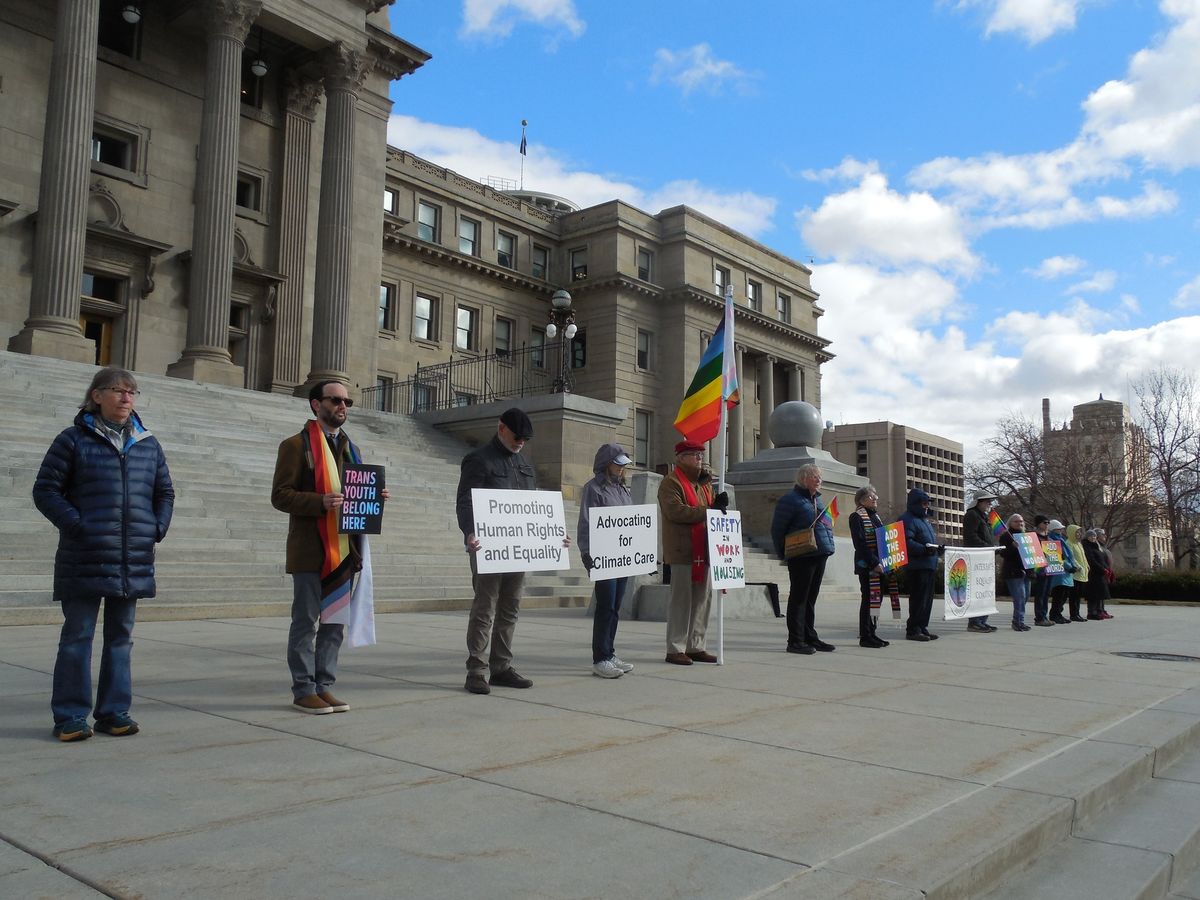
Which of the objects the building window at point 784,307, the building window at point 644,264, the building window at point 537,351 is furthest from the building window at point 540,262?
the building window at point 784,307

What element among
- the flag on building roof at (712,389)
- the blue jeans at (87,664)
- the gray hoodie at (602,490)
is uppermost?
the flag on building roof at (712,389)

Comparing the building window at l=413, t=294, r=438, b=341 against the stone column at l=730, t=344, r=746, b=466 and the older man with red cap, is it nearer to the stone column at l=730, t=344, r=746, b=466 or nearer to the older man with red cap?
the stone column at l=730, t=344, r=746, b=466

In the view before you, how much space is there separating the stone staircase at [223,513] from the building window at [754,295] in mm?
40413

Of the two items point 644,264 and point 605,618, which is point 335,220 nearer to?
point 605,618

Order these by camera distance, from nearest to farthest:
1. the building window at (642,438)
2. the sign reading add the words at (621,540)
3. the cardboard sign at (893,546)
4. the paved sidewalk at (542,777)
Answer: the paved sidewalk at (542,777) < the sign reading add the words at (621,540) < the cardboard sign at (893,546) < the building window at (642,438)

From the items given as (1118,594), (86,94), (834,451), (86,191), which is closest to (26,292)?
(86,191)

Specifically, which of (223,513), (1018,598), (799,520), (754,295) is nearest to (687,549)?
(799,520)

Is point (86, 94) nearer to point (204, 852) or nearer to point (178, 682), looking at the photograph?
point (178, 682)

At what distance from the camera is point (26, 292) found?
2636 centimetres

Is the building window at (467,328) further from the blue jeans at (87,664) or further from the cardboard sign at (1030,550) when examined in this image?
the blue jeans at (87,664)

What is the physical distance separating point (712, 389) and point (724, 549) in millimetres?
2443

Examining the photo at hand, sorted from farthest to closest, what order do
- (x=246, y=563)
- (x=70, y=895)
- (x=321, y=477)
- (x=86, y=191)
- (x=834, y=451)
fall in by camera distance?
(x=834, y=451), (x=86, y=191), (x=246, y=563), (x=321, y=477), (x=70, y=895)

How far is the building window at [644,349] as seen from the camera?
57250 mm

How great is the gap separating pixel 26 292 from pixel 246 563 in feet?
59.7
